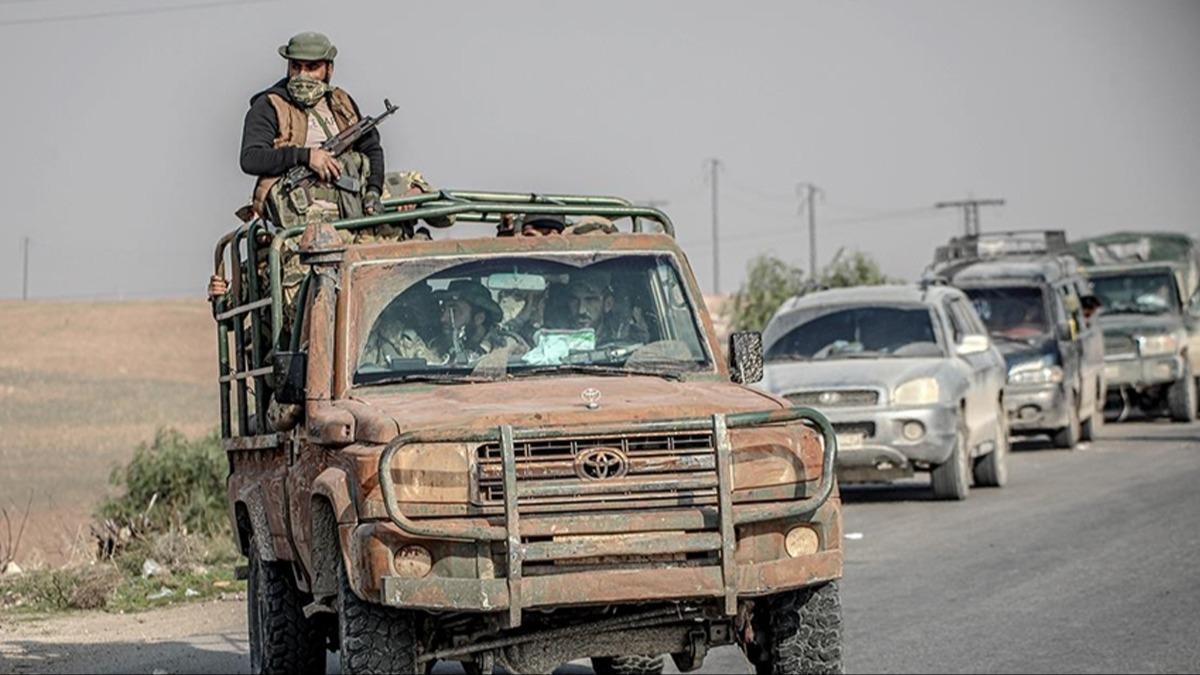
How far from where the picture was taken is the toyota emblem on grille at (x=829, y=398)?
18.2 m

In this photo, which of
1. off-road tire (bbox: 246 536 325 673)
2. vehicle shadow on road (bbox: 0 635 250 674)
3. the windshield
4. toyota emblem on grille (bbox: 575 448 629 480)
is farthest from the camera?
the windshield

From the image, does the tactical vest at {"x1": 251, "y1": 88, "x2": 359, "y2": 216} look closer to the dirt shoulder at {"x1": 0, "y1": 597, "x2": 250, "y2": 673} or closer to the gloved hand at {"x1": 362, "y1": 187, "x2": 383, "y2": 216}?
the gloved hand at {"x1": 362, "y1": 187, "x2": 383, "y2": 216}

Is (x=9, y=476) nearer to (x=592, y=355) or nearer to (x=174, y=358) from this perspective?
(x=592, y=355)

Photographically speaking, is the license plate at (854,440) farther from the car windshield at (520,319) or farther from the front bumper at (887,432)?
the car windshield at (520,319)

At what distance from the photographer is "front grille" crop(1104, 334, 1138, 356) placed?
2877 centimetres

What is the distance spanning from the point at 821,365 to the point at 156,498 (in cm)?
599

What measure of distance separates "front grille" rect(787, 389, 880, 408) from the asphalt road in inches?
37.4

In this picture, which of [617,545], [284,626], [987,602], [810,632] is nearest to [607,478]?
[617,545]

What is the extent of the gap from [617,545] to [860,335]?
476 inches

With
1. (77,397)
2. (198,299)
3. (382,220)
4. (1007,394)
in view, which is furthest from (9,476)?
(198,299)

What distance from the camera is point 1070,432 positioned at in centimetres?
2466

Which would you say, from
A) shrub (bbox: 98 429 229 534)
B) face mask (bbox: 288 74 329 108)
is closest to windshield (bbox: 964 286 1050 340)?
shrub (bbox: 98 429 229 534)

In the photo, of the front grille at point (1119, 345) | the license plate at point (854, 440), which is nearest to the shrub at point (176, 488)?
the license plate at point (854, 440)

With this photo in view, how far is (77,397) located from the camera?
4575 cm
